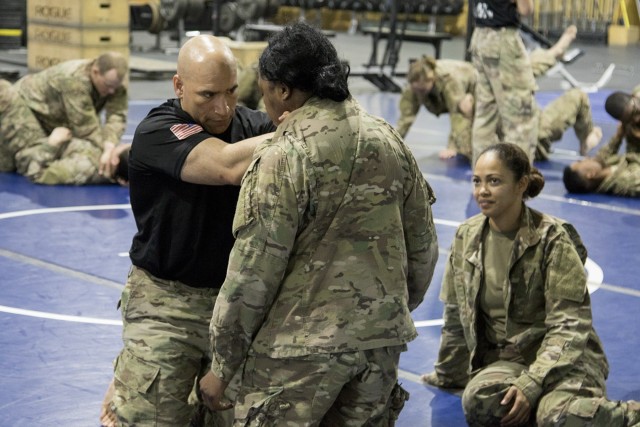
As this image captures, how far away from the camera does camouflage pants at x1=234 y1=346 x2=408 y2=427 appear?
313cm

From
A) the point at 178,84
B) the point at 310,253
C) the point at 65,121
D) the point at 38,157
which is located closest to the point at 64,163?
the point at 38,157

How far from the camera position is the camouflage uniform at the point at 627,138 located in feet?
30.3

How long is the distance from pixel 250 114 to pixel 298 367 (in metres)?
1.19

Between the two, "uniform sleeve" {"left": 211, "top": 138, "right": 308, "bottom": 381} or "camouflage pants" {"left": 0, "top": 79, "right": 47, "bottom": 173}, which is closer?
"uniform sleeve" {"left": 211, "top": 138, "right": 308, "bottom": 381}

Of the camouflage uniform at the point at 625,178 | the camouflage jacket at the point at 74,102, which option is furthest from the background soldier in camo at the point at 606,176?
the camouflage jacket at the point at 74,102

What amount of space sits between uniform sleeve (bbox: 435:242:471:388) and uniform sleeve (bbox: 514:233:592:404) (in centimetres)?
50

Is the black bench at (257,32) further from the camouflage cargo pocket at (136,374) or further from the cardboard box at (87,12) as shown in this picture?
the camouflage cargo pocket at (136,374)

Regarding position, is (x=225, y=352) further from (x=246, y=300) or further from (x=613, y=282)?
(x=613, y=282)

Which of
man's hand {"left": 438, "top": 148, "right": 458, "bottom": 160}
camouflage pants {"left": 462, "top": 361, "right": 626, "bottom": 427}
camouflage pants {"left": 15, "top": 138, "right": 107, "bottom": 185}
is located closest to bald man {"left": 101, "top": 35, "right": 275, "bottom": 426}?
camouflage pants {"left": 462, "top": 361, "right": 626, "bottom": 427}

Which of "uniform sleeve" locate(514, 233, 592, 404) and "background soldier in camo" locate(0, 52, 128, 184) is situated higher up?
"uniform sleeve" locate(514, 233, 592, 404)

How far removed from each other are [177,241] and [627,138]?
21.5 feet

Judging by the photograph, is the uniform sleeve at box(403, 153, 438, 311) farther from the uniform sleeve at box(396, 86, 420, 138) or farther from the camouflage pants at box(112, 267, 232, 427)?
the uniform sleeve at box(396, 86, 420, 138)

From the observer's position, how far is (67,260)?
700 centimetres

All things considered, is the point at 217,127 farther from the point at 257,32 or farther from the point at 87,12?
the point at 257,32
